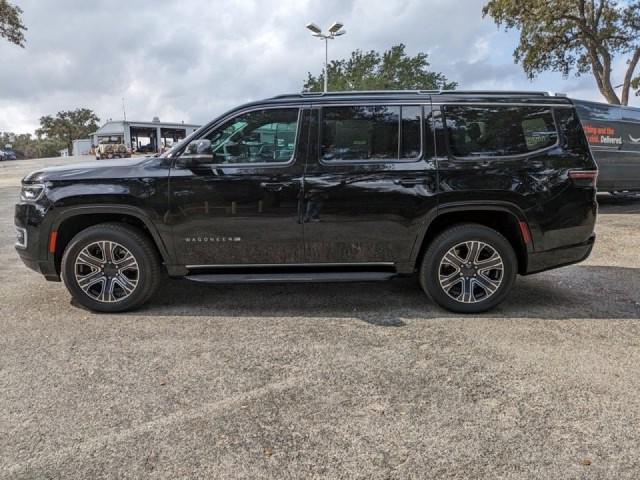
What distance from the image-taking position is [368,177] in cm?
425

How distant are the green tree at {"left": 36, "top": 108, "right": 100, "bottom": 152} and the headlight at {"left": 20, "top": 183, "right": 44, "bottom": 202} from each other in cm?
8634

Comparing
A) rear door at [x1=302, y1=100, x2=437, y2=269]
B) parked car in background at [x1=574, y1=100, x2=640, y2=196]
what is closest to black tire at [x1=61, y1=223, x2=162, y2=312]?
rear door at [x1=302, y1=100, x2=437, y2=269]

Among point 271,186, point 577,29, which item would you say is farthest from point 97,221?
point 577,29

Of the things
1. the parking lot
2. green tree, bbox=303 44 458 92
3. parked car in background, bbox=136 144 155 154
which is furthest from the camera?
parked car in background, bbox=136 144 155 154

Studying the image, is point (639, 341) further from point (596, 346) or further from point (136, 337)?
point (136, 337)

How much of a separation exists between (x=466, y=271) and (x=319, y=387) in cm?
198

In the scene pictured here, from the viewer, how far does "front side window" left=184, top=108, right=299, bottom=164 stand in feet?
14.1

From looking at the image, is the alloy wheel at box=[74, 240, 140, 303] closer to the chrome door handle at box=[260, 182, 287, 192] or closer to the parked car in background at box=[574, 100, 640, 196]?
the chrome door handle at box=[260, 182, 287, 192]

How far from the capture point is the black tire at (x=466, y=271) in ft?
14.2

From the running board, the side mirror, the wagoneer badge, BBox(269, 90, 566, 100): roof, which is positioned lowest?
the running board

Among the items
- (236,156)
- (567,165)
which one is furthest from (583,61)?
(236,156)

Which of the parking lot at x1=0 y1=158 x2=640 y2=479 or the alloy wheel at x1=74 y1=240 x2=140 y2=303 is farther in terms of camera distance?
the alloy wheel at x1=74 y1=240 x2=140 y2=303

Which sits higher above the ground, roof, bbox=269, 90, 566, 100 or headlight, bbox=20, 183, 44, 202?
roof, bbox=269, 90, 566, 100

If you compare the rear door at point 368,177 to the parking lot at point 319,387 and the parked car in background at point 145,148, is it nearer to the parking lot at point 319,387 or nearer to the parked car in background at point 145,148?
the parking lot at point 319,387
